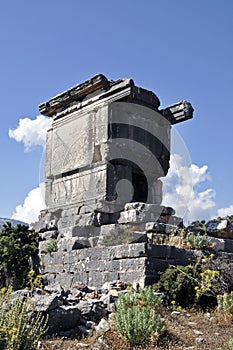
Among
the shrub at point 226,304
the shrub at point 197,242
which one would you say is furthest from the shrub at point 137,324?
the shrub at point 197,242

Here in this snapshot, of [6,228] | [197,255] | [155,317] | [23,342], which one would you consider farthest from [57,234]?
[23,342]

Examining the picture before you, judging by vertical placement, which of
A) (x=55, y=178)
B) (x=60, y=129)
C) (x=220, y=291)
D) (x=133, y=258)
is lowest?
(x=220, y=291)

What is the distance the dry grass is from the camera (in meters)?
6.39

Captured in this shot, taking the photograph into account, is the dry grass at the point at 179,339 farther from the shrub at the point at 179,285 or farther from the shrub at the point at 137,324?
the shrub at the point at 179,285

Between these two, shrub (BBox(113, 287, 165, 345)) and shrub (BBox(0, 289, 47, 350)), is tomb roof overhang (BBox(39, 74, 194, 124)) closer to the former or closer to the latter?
shrub (BBox(113, 287, 165, 345))

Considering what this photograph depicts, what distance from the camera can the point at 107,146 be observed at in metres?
12.1

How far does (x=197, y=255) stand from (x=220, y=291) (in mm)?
1105

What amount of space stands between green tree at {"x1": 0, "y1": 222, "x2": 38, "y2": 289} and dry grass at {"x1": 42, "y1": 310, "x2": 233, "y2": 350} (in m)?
5.09

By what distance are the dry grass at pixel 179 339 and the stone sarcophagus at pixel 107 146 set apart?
4530 mm

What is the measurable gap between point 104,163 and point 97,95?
2.00 meters

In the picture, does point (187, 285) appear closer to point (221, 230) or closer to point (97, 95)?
point (221, 230)

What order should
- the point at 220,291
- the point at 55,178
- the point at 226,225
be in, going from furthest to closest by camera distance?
the point at 55,178
the point at 226,225
the point at 220,291

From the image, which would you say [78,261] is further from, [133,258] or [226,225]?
[226,225]

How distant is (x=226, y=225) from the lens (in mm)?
11461
